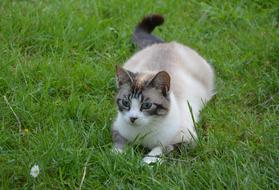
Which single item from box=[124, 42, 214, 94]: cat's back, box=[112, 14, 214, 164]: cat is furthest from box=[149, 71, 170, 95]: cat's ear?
box=[124, 42, 214, 94]: cat's back

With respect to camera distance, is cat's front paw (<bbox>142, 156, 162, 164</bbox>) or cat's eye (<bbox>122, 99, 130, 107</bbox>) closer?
cat's front paw (<bbox>142, 156, 162, 164</bbox>)

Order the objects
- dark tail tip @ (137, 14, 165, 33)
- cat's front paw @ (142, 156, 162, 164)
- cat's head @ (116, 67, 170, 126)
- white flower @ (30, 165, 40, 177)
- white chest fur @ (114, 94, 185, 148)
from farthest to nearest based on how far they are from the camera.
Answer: dark tail tip @ (137, 14, 165, 33), white chest fur @ (114, 94, 185, 148), cat's head @ (116, 67, 170, 126), cat's front paw @ (142, 156, 162, 164), white flower @ (30, 165, 40, 177)

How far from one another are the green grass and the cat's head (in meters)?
0.25

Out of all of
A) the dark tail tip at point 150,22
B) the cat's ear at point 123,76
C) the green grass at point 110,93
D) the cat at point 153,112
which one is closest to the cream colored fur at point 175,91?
the cat at point 153,112

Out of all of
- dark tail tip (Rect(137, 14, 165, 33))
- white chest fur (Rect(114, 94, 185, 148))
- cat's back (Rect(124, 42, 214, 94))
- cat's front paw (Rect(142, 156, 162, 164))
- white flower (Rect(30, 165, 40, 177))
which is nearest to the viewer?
white flower (Rect(30, 165, 40, 177))

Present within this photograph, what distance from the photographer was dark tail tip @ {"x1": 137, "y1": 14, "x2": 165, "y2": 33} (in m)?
5.13

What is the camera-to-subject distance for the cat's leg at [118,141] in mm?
3781

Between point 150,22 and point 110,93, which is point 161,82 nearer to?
point 110,93

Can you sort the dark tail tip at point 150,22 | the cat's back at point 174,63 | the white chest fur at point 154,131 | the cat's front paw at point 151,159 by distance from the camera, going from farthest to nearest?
the dark tail tip at point 150,22 < the cat's back at point 174,63 < the white chest fur at point 154,131 < the cat's front paw at point 151,159

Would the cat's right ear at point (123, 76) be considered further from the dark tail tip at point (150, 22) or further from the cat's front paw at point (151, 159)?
the dark tail tip at point (150, 22)

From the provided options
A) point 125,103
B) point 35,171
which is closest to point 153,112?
point 125,103

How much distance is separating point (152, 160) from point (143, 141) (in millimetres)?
245

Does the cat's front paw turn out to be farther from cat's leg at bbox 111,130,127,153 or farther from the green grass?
cat's leg at bbox 111,130,127,153

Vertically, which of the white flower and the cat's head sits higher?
the cat's head
